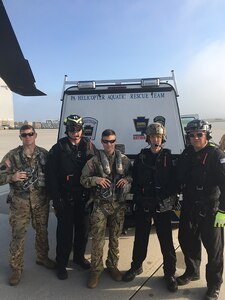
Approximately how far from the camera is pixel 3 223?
6367 millimetres

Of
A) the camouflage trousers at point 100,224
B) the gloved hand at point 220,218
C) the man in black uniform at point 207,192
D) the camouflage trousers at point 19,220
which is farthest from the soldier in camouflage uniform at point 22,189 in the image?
the gloved hand at point 220,218

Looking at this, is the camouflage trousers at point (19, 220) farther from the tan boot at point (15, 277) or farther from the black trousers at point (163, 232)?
the black trousers at point (163, 232)

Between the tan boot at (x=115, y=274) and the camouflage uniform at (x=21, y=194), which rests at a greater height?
the camouflage uniform at (x=21, y=194)

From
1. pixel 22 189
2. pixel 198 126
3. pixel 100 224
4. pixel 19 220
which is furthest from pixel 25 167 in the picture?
pixel 198 126

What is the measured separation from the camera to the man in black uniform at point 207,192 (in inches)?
139

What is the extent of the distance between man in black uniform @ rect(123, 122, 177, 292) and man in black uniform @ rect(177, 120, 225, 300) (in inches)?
6.9

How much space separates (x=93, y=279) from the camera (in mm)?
3965

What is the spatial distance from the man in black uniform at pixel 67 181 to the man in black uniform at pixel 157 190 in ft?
2.34

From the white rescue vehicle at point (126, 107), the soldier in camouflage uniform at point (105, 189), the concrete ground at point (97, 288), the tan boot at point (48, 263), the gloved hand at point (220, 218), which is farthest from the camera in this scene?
the white rescue vehicle at point (126, 107)

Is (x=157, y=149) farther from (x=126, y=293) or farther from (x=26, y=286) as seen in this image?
(x=26, y=286)

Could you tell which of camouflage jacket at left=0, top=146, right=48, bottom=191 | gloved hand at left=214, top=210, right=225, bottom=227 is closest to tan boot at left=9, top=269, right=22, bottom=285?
camouflage jacket at left=0, top=146, right=48, bottom=191

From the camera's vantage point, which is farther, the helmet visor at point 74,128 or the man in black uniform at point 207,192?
Result: the helmet visor at point 74,128

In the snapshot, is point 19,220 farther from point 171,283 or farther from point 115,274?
point 171,283

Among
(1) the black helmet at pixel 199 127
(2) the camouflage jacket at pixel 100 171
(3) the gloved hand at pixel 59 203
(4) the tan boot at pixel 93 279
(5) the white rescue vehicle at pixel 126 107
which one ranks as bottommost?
(4) the tan boot at pixel 93 279
